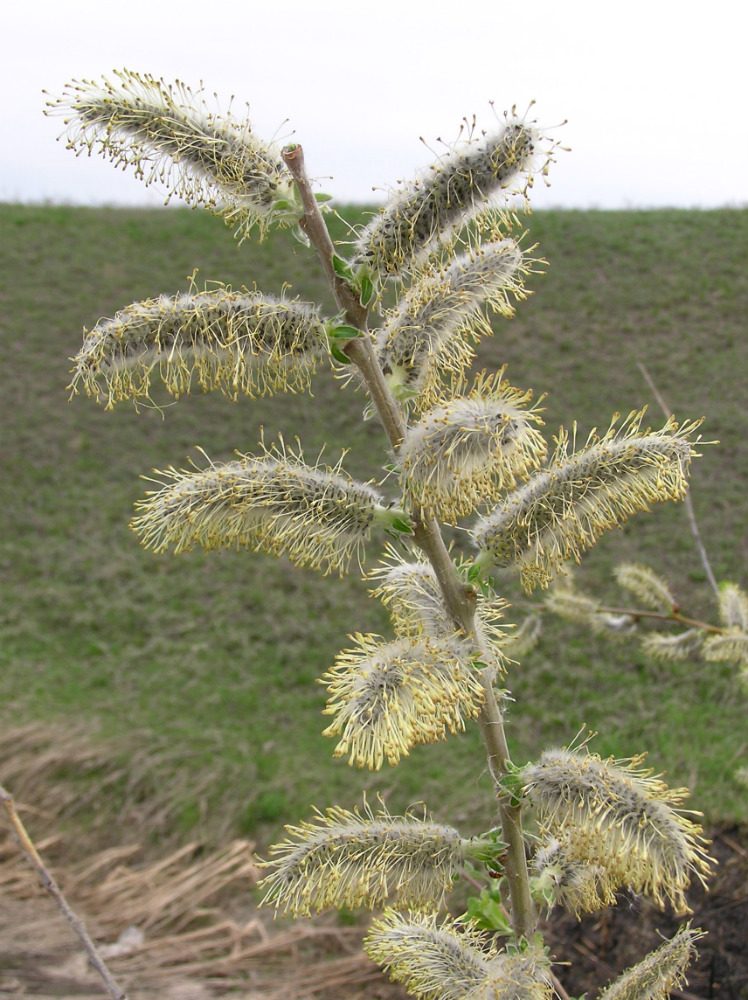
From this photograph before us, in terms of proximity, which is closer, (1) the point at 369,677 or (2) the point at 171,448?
(1) the point at 369,677

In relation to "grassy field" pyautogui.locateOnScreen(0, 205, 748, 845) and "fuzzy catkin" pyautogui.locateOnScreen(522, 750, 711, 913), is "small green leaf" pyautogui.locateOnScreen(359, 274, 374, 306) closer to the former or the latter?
"fuzzy catkin" pyautogui.locateOnScreen(522, 750, 711, 913)

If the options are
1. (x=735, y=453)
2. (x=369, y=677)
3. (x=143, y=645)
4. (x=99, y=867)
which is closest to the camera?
(x=369, y=677)

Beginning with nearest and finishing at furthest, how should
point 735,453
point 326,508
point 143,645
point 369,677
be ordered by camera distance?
point 369,677
point 326,508
point 143,645
point 735,453

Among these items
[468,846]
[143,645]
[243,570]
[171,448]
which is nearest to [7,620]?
[143,645]

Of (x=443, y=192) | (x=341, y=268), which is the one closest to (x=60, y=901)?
(x=341, y=268)

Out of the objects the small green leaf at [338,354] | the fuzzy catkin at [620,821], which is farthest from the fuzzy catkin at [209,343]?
the fuzzy catkin at [620,821]

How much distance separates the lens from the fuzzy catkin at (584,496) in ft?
3.65

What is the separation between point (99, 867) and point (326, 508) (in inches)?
130

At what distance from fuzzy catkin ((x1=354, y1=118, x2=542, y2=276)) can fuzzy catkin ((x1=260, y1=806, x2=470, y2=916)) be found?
2.81 feet

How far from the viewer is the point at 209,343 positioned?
112cm

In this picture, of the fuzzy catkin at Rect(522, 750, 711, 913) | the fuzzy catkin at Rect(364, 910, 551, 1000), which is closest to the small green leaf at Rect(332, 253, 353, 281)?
the fuzzy catkin at Rect(522, 750, 711, 913)

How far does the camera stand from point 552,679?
534 cm

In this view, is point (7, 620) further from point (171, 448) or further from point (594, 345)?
point (594, 345)

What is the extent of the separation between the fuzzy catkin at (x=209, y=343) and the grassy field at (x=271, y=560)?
148 cm
